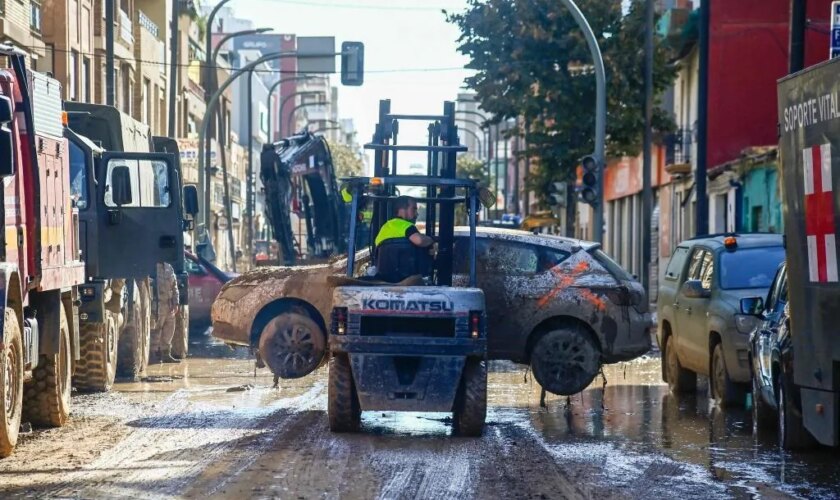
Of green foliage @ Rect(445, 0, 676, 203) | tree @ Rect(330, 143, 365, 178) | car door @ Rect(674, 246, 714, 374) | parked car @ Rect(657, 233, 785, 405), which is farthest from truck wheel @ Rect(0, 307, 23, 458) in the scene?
tree @ Rect(330, 143, 365, 178)

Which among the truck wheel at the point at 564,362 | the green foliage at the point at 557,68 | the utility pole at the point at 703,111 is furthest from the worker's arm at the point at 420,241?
the green foliage at the point at 557,68

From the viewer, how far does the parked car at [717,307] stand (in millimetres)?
15273

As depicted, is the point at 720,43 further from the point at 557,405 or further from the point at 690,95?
the point at 557,405

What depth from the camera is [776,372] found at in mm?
12180

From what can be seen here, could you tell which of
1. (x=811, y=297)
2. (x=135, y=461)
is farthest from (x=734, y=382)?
(x=135, y=461)

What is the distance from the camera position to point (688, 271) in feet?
57.7

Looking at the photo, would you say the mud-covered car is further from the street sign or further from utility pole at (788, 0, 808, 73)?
utility pole at (788, 0, 808, 73)

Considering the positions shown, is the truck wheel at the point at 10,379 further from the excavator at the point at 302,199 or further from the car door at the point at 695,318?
the excavator at the point at 302,199

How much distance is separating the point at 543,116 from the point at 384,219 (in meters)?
21.9

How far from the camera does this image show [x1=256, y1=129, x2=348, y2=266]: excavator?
2891cm

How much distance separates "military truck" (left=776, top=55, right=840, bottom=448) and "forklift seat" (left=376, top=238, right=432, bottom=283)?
359 centimetres

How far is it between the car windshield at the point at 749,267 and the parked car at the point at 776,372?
8.12 ft

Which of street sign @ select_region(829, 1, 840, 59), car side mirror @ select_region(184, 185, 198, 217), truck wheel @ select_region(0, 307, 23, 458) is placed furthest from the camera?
car side mirror @ select_region(184, 185, 198, 217)

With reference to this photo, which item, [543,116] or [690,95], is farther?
[690,95]
